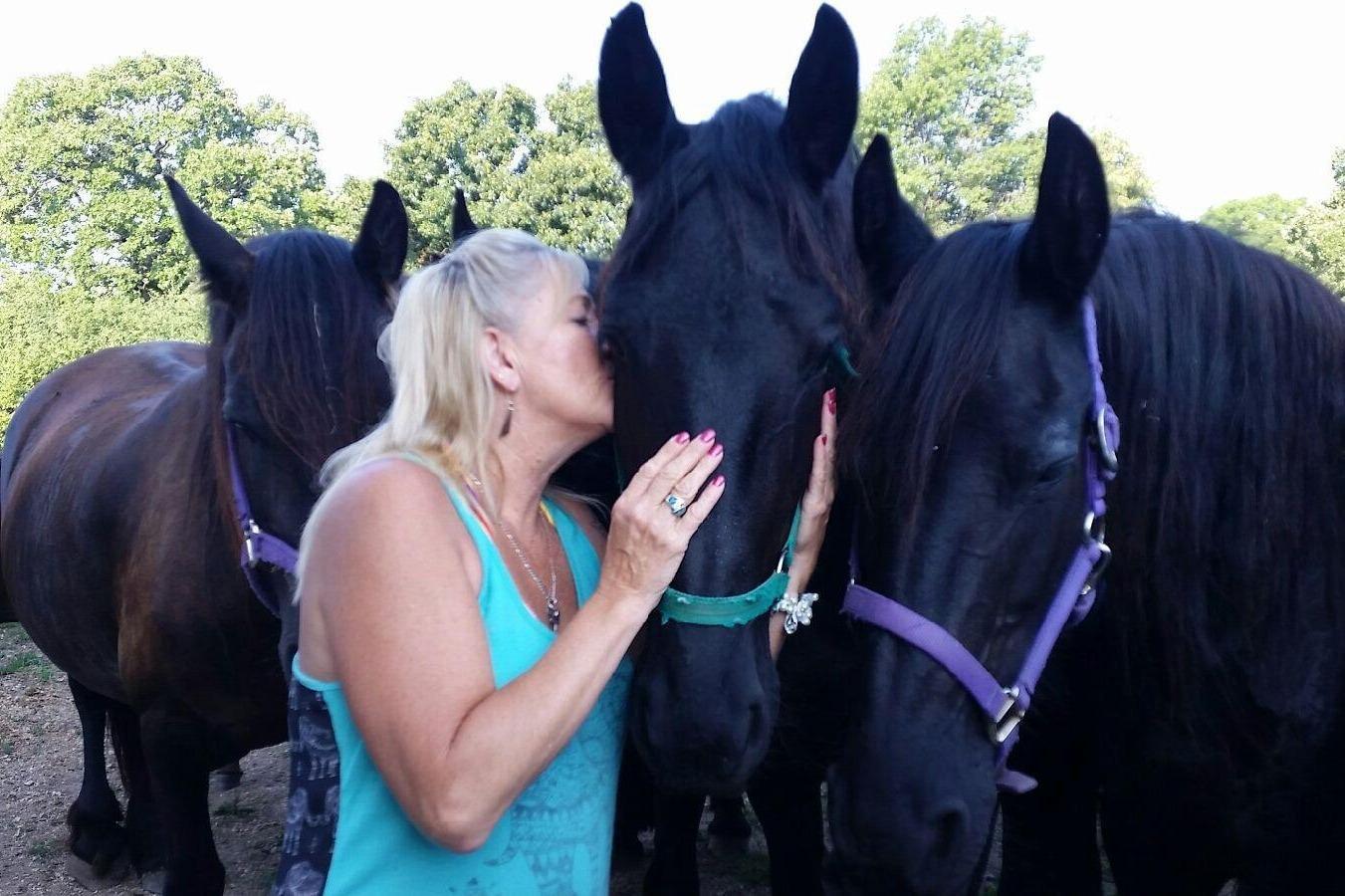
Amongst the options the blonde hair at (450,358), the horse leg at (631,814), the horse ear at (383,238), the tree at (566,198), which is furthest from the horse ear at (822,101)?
the tree at (566,198)

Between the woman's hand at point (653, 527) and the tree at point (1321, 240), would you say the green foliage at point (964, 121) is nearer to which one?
the tree at point (1321, 240)

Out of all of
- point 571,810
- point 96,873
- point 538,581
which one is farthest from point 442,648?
point 96,873

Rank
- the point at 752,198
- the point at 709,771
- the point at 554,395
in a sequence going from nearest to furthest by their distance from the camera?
1. the point at 709,771
2. the point at 554,395
3. the point at 752,198

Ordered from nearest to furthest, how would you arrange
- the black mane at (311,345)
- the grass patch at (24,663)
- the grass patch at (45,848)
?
the black mane at (311,345) < the grass patch at (45,848) < the grass patch at (24,663)

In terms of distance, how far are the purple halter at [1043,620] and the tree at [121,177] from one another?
29.2 metres

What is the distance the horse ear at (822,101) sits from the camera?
7.47ft

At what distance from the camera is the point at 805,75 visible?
2.31m

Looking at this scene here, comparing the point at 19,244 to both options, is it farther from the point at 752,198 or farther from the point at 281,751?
the point at 752,198

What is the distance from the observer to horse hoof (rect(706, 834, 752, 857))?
506 cm

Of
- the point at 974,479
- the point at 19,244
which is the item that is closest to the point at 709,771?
the point at 974,479

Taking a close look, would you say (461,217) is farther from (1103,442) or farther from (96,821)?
(96,821)

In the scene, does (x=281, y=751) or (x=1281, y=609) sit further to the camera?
(x=281, y=751)

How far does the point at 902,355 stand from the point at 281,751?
20.6ft

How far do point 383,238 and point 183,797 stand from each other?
7.44 feet
